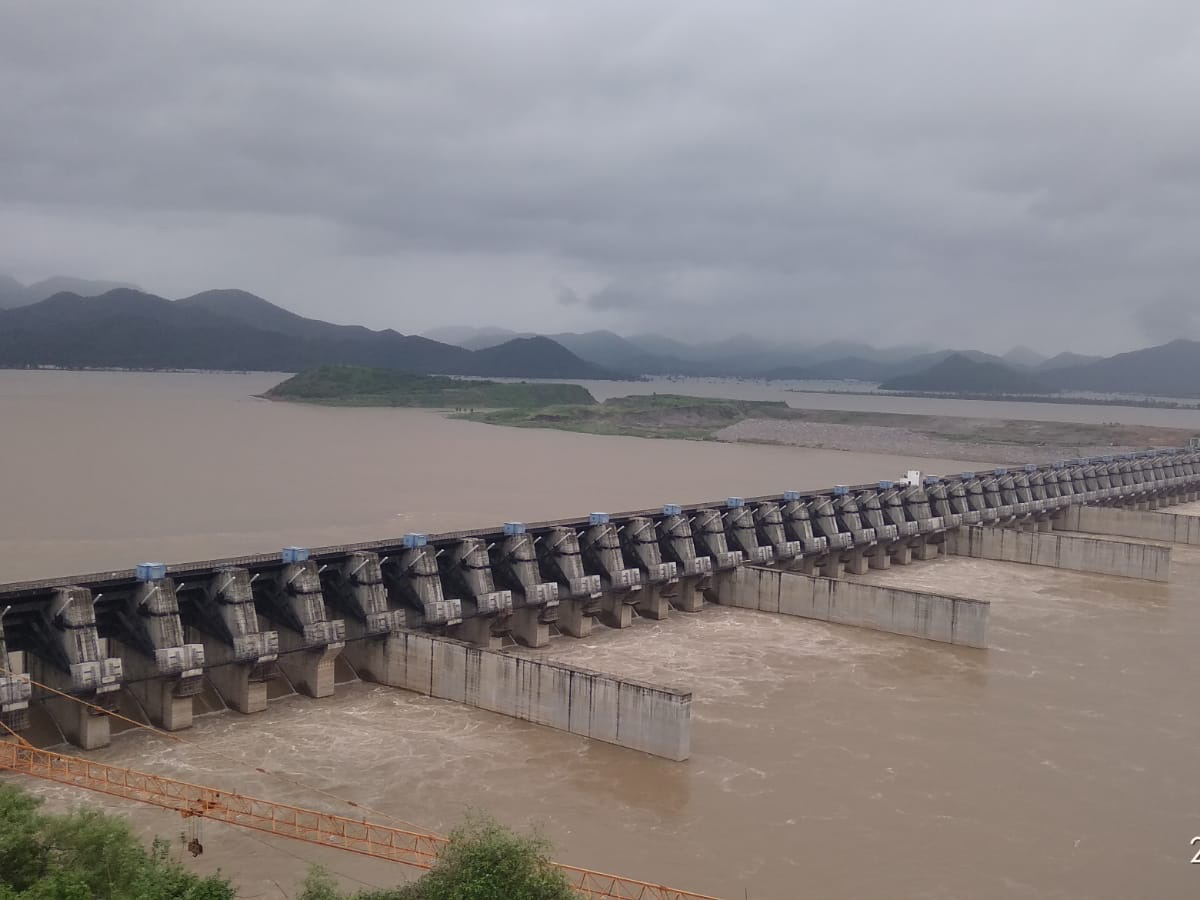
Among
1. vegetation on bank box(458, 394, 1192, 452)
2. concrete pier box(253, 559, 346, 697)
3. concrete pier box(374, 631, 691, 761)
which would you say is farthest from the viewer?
vegetation on bank box(458, 394, 1192, 452)

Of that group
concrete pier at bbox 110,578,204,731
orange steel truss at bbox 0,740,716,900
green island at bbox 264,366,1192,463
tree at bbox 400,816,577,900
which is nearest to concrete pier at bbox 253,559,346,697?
concrete pier at bbox 110,578,204,731

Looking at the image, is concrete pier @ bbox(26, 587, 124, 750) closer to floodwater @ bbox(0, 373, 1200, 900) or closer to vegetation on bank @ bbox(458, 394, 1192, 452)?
floodwater @ bbox(0, 373, 1200, 900)

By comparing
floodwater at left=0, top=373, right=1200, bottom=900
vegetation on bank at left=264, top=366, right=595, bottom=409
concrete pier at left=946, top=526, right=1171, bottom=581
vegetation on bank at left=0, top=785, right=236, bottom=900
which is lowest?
floodwater at left=0, top=373, right=1200, bottom=900

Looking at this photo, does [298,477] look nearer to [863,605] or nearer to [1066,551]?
[863,605]

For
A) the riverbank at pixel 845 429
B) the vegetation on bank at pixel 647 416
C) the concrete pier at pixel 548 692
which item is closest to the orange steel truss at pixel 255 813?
the concrete pier at pixel 548 692

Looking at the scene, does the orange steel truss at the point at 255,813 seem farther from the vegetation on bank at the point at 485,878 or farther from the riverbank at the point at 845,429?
the riverbank at the point at 845,429

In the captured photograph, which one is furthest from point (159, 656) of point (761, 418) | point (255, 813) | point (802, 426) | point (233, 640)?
point (761, 418)

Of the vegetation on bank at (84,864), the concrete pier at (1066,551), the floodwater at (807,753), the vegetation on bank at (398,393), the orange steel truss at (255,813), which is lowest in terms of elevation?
the floodwater at (807,753)
